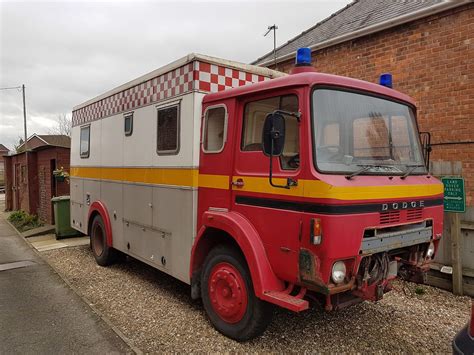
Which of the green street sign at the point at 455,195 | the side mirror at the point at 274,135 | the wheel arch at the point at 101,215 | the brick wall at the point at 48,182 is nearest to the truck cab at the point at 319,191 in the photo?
the side mirror at the point at 274,135

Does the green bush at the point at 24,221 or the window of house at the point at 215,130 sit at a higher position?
the window of house at the point at 215,130

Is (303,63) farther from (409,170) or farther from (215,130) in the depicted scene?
(409,170)

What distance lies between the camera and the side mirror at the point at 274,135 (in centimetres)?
311

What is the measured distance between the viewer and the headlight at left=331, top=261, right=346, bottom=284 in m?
2.99

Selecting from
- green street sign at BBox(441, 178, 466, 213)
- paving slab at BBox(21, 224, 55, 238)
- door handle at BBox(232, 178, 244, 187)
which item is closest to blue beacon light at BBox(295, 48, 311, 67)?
door handle at BBox(232, 178, 244, 187)

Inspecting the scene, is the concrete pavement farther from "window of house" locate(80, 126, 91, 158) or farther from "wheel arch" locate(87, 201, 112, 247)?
"window of house" locate(80, 126, 91, 158)

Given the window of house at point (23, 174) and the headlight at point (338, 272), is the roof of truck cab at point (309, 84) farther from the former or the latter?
the window of house at point (23, 174)

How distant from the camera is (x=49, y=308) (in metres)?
4.79

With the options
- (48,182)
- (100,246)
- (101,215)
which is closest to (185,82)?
(101,215)

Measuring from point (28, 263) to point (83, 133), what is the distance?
9.09 ft

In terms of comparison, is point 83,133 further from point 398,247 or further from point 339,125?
point 398,247

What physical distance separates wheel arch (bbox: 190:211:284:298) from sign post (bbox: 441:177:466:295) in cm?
322

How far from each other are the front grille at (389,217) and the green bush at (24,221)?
11.6 meters

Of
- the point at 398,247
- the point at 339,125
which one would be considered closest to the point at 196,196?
the point at 339,125
